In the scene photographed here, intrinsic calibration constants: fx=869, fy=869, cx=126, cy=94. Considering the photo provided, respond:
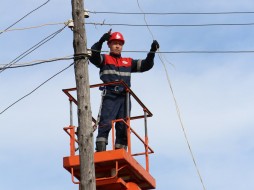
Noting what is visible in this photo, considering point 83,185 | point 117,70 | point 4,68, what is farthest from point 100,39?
point 83,185

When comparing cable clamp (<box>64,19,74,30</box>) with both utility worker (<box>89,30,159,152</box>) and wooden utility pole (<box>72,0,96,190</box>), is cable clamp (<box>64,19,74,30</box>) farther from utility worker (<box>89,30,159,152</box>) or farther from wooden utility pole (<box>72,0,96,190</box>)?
utility worker (<box>89,30,159,152</box>)

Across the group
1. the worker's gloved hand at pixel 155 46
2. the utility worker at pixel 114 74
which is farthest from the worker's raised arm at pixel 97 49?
the worker's gloved hand at pixel 155 46

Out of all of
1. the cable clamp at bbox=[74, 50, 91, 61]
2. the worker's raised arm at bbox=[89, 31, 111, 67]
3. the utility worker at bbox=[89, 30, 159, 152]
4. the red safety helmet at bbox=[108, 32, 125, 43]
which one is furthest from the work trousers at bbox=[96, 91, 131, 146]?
the cable clamp at bbox=[74, 50, 91, 61]

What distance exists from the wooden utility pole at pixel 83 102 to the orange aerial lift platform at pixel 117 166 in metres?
1.15

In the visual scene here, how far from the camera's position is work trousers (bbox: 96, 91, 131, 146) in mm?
15758

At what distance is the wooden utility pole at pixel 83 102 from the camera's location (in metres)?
13.6

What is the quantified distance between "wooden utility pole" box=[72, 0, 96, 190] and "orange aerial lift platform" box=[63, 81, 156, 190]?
45.3 inches

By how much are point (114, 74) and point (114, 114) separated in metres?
0.77

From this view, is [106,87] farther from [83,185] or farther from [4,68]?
[83,185]

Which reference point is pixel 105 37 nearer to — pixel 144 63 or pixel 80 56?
pixel 144 63

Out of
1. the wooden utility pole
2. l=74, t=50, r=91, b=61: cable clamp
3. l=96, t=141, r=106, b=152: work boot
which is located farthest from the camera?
l=96, t=141, r=106, b=152: work boot

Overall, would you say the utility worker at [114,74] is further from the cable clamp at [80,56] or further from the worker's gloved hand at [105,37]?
the cable clamp at [80,56]

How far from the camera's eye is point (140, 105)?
16297 millimetres

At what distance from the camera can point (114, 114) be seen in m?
15.9
